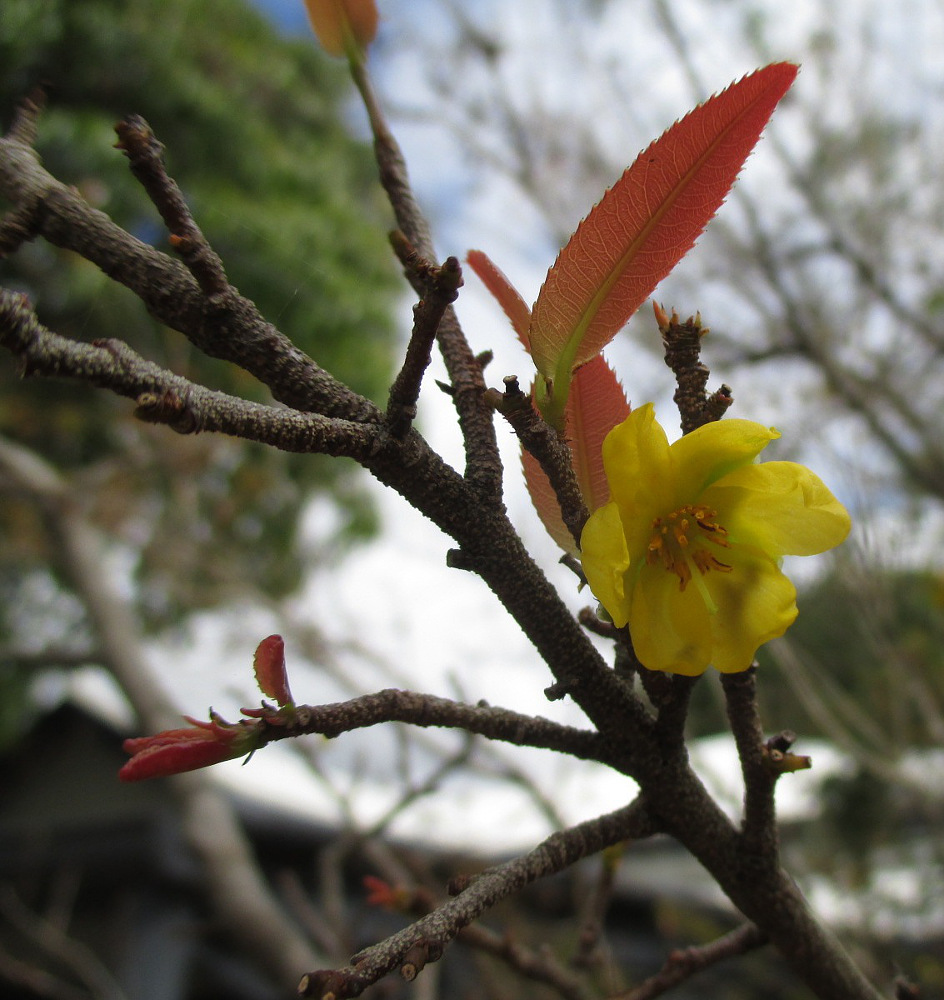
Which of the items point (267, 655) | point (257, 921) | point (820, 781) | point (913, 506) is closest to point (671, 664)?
point (267, 655)

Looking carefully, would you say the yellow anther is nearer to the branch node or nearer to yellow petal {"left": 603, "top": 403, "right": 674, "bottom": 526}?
yellow petal {"left": 603, "top": 403, "right": 674, "bottom": 526}

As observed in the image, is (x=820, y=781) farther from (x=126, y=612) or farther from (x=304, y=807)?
(x=126, y=612)

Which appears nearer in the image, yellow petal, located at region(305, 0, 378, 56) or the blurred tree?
yellow petal, located at region(305, 0, 378, 56)

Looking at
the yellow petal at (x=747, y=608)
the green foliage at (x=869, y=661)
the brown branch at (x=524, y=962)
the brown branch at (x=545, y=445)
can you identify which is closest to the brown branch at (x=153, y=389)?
the brown branch at (x=545, y=445)

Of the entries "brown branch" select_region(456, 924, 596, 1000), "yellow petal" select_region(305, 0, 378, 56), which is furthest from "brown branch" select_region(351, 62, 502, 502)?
"brown branch" select_region(456, 924, 596, 1000)

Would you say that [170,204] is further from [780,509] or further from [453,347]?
[780,509]

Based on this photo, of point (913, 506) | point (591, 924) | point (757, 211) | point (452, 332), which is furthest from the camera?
point (913, 506)

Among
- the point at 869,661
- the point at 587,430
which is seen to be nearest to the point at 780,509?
the point at 587,430
